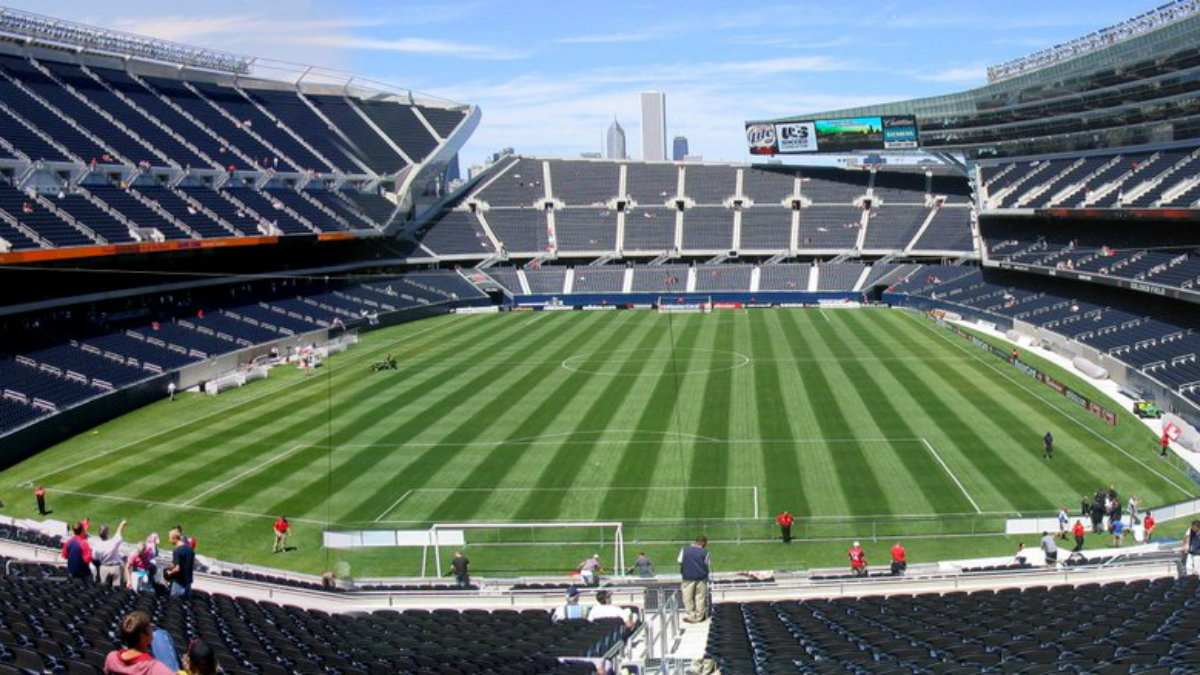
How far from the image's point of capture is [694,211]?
103375 mm

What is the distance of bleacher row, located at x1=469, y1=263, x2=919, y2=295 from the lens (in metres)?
88.4

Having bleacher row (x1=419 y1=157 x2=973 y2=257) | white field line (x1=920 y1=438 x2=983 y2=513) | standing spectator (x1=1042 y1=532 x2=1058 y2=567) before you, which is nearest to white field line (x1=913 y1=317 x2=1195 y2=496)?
white field line (x1=920 y1=438 x2=983 y2=513)

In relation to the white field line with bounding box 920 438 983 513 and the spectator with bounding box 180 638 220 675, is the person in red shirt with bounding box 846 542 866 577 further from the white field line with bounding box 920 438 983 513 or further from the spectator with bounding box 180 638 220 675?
the spectator with bounding box 180 638 220 675

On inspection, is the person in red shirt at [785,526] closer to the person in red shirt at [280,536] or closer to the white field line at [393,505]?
the white field line at [393,505]

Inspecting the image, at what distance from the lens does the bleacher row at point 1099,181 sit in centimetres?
5650

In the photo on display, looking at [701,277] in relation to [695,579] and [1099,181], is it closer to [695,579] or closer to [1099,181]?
[1099,181]

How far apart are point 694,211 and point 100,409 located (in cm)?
6869

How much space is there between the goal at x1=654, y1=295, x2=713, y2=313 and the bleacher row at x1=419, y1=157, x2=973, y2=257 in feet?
34.0

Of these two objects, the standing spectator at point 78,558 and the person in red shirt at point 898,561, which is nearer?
the standing spectator at point 78,558

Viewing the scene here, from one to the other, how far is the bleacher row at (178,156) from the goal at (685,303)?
23825 mm

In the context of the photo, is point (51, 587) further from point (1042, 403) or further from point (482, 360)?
point (482, 360)

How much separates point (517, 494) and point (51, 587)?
15.7 m

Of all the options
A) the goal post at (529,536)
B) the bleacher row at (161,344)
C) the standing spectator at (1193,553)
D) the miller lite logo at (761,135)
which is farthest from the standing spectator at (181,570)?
the miller lite logo at (761,135)

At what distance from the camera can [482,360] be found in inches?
2293
